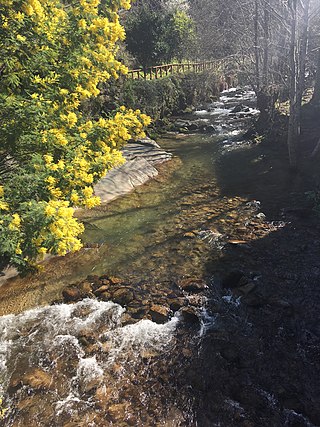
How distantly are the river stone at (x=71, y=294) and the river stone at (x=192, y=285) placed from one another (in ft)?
7.59

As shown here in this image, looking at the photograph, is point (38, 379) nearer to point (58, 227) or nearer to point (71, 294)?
point (71, 294)

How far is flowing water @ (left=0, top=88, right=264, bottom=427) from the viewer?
5109 millimetres

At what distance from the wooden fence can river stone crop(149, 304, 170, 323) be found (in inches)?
807

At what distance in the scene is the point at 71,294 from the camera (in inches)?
299

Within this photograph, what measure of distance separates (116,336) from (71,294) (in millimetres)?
1699

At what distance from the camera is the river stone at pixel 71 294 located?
24.6ft

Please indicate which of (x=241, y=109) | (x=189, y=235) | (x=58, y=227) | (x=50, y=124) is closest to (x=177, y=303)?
(x=189, y=235)

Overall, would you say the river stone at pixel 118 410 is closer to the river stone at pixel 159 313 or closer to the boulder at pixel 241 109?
the river stone at pixel 159 313

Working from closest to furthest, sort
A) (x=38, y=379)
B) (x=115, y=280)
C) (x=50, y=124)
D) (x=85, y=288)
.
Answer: (x=38, y=379) < (x=50, y=124) < (x=85, y=288) < (x=115, y=280)

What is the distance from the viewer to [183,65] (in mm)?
32875

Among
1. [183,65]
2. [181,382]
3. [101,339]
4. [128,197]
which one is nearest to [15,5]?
[101,339]

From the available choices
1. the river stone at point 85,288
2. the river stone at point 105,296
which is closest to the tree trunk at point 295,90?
the river stone at point 105,296

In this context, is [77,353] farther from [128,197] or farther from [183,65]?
[183,65]

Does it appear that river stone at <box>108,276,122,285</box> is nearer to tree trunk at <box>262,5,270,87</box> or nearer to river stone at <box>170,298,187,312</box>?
river stone at <box>170,298,187,312</box>
